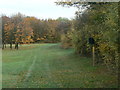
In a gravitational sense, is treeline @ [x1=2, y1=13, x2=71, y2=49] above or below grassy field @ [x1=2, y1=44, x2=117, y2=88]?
above

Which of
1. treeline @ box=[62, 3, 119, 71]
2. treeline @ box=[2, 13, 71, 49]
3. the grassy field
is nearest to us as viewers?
treeline @ box=[62, 3, 119, 71]

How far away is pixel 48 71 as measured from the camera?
5.94 m

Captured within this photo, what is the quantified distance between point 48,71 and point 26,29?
159 centimetres

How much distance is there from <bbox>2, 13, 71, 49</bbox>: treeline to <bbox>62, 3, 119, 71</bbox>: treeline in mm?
1319

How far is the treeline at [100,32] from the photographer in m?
2.77

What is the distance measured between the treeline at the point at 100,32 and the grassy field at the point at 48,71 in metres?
0.44

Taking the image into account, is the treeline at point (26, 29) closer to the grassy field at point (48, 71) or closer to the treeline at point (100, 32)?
A: the grassy field at point (48, 71)

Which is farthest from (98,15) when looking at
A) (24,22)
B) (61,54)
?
(61,54)

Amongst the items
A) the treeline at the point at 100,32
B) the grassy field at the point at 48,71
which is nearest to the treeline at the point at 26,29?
the grassy field at the point at 48,71

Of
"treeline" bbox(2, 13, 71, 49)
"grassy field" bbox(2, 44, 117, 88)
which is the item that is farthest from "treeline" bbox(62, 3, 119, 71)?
"treeline" bbox(2, 13, 71, 49)

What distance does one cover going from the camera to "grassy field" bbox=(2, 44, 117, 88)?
4125 millimetres

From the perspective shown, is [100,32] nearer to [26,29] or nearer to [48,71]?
[48,71]

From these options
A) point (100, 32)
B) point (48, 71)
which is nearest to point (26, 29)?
point (48, 71)

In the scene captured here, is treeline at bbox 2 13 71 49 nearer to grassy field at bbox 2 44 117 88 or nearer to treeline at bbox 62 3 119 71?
grassy field at bbox 2 44 117 88
